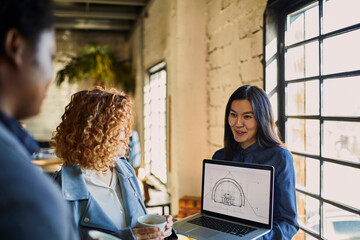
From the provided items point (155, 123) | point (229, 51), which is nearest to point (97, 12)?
point (155, 123)

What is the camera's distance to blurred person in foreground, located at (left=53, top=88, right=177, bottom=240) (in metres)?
1.19

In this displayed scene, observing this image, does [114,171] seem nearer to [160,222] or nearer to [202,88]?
[160,222]

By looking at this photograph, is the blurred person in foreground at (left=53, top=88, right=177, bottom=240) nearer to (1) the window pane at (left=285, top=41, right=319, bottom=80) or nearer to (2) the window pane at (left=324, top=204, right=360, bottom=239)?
(2) the window pane at (left=324, top=204, right=360, bottom=239)

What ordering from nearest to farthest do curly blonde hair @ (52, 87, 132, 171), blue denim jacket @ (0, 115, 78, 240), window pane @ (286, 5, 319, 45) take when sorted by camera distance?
blue denim jacket @ (0, 115, 78, 240) < curly blonde hair @ (52, 87, 132, 171) < window pane @ (286, 5, 319, 45)

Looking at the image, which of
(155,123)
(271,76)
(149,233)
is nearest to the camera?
(149,233)

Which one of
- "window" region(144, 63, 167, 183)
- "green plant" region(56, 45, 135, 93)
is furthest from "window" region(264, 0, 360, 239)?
"green plant" region(56, 45, 135, 93)

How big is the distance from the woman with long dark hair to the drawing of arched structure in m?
0.15

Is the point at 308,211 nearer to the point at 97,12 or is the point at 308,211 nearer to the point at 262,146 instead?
the point at 262,146

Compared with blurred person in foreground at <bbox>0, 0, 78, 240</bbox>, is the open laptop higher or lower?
lower

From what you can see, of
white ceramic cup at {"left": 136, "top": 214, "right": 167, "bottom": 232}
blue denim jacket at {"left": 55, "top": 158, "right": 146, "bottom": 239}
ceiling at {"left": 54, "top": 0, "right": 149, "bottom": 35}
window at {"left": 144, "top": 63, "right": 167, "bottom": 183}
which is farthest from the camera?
ceiling at {"left": 54, "top": 0, "right": 149, "bottom": 35}

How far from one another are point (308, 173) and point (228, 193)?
2.26 feet

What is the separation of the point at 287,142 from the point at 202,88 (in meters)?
1.22

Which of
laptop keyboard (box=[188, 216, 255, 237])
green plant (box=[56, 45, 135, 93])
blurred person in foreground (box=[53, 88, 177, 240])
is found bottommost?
laptop keyboard (box=[188, 216, 255, 237])

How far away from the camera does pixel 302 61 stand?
1.84 meters
